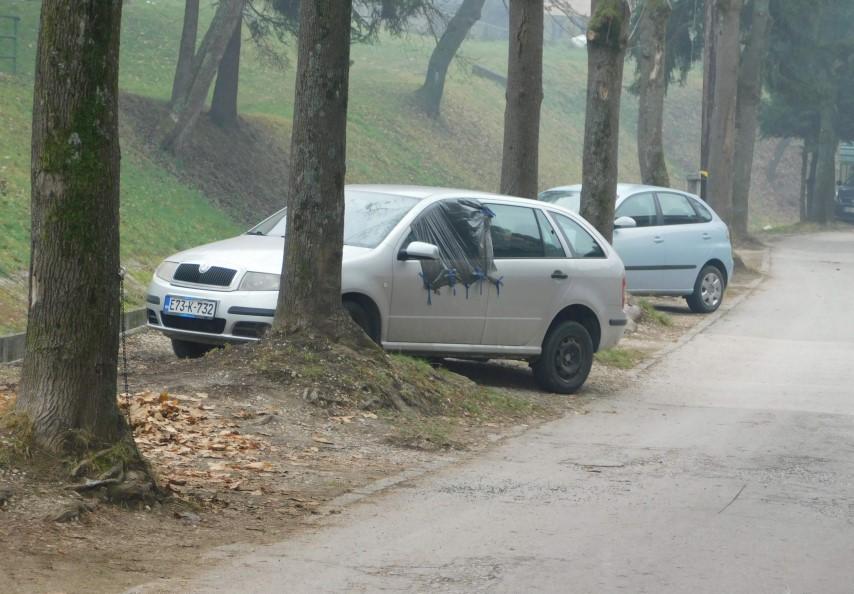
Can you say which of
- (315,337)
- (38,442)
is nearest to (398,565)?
(38,442)

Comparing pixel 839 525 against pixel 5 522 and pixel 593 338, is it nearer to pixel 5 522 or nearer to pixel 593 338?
pixel 5 522

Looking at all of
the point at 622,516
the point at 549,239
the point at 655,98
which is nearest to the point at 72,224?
the point at 622,516

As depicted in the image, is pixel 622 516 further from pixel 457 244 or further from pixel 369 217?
pixel 369 217

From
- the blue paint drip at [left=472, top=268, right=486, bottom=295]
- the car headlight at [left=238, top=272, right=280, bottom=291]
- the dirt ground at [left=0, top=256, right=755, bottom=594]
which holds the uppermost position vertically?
the blue paint drip at [left=472, top=268, right=486, bottom=295]

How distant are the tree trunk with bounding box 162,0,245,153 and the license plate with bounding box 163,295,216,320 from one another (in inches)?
727

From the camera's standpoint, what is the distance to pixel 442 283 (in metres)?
12.1

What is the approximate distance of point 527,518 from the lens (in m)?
7.62

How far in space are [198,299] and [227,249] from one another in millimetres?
700

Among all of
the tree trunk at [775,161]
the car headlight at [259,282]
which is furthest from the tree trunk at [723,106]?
the tree trunk at [775,161]

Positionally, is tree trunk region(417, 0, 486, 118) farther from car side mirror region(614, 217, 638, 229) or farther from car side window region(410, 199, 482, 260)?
car side window region(410, 199, 482, 260)

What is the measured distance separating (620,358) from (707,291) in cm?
643

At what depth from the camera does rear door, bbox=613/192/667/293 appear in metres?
21.1

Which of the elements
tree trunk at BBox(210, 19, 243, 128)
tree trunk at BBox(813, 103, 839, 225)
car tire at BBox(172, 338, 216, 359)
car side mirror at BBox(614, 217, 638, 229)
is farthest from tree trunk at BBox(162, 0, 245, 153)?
tree trunk at BBox(813, 103, 839, 225)

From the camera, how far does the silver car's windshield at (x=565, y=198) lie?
2100 centimetres
